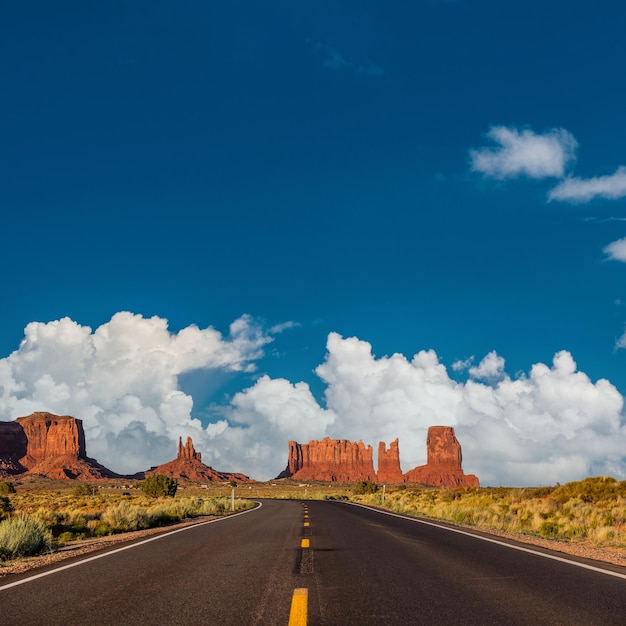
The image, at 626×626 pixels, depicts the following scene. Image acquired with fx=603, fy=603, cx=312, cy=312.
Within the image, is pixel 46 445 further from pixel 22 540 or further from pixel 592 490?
pixel 22 540

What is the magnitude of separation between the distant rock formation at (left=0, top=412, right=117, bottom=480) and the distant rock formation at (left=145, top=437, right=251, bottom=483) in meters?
17.8

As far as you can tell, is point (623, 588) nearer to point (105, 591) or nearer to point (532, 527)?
point (105, 591)

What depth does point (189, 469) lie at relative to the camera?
18888 centimetres

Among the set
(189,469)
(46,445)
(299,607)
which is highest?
(46,445)

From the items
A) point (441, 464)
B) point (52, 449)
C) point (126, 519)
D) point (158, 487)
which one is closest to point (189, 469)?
point (52, 449)

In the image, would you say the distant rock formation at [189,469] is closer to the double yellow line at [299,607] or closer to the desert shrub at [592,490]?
the desert shrub at [592,490]

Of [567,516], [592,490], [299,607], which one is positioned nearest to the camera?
[299,607]

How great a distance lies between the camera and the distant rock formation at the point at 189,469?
7239 inches

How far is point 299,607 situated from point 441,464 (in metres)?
196

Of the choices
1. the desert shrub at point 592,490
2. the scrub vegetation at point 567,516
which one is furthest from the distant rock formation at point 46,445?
the scrub vegetation at point 567,516

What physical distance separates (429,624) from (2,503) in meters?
53.1

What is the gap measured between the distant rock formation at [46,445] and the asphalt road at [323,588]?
174342mm

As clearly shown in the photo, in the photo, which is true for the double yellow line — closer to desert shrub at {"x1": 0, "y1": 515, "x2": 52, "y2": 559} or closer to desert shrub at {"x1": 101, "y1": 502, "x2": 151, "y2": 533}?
desert shrub at {"x1": 0, "y1": 515, "x2": 52, "y2": 559}

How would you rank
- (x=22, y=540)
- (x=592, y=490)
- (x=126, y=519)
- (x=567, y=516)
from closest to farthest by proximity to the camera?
(x=22, y=540) → (x=126, y=519) → (x=567, y=516) → (x=592, y=490)
